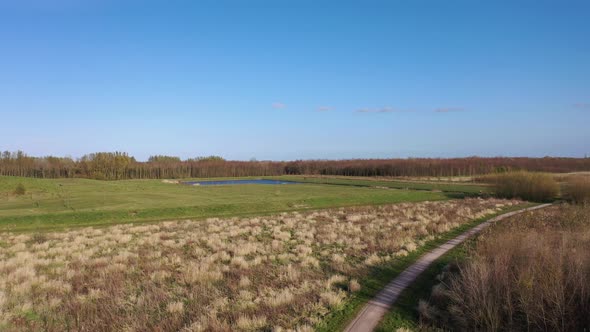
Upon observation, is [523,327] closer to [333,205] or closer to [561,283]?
[561,283]

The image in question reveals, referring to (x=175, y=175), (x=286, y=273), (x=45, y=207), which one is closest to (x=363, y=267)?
(x=286, y=273)

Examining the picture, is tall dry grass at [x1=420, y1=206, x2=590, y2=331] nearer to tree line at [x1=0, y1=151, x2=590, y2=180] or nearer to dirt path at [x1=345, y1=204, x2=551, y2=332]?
dirt path at [x1=345, y1=204, x2=551, y2=332]

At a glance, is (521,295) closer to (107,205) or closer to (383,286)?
(383,286)

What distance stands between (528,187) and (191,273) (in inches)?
1776

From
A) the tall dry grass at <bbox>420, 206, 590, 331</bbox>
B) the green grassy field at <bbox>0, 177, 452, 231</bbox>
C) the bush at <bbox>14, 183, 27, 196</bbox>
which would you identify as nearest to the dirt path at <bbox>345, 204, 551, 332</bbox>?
the tall dry grass at <bbox>420, 206, 590, 331</bbox>

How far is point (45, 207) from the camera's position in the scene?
108 ft

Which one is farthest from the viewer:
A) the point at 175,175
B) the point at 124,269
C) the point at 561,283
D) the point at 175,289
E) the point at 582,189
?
the point at 175,175

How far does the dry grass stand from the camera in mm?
9742

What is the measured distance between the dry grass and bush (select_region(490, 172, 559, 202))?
2687 cm

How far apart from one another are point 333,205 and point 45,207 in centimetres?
2664

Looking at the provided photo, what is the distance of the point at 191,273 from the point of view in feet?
44.4

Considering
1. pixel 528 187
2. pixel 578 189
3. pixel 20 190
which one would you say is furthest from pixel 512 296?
pixel 20 190

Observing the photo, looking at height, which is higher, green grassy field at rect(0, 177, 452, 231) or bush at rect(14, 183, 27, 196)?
bush at rect(14, 183, 27, 196)

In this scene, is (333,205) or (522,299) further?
(333,205)
